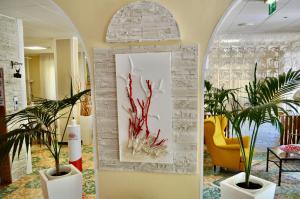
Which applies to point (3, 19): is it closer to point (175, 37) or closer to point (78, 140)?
point (78, 140)

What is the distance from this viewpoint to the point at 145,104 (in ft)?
6.91

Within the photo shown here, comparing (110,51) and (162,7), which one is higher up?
(162,7)

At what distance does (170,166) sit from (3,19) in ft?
10.0

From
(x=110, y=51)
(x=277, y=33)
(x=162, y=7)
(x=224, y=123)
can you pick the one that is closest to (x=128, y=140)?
(x=110, y=51)

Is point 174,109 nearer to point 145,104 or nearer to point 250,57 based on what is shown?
point 145,104

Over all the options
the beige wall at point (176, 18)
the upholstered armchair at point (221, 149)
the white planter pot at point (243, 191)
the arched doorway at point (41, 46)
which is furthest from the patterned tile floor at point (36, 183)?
the upholstered armchair at point (221, 149)

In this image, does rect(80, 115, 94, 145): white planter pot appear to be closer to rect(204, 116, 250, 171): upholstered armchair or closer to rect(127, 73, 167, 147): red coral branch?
rect(204, 116, 250, 171): upholstered armchair

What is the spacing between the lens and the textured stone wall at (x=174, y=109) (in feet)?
6.67

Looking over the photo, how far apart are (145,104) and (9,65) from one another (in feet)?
8.28

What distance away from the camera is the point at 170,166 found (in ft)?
7.09

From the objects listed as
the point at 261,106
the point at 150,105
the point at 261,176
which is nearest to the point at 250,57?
the point at 261,176

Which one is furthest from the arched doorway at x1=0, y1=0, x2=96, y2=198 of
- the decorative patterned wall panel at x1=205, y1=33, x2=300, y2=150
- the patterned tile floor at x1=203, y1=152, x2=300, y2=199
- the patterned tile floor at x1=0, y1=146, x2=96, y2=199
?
the decorative patterned wall panel at x1=205, y1=33, x2=300, y2=150

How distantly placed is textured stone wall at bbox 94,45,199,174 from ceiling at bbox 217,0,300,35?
1.86 m

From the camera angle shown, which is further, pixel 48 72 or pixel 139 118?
pixel 48 72
